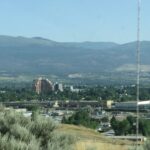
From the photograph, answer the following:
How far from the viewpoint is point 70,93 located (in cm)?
11075

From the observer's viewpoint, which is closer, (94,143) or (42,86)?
(94,143)

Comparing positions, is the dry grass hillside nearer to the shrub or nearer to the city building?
the shrub

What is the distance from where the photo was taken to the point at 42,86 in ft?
399

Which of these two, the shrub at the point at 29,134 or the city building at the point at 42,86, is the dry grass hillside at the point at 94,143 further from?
the city building at the point at 42,86

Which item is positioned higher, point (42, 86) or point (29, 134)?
point (42, 86)

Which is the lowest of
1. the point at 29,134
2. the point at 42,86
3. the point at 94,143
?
the point at 94,143

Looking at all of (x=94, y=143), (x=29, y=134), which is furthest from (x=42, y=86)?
(x=29, y=134)

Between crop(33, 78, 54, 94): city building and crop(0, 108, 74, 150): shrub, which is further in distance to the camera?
crop(33, 78, 54, 94): city building

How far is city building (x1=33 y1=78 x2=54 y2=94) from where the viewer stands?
119 metres

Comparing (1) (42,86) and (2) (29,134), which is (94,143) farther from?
(1) (42,86)

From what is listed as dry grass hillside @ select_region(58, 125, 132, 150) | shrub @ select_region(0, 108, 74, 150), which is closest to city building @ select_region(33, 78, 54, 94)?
dry grass hillside @ select_region(58, 125, 132, 150)

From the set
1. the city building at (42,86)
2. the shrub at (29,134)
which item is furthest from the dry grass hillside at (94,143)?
the city building at (42,86)

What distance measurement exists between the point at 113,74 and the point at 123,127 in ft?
341

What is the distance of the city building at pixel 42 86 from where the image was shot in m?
119
